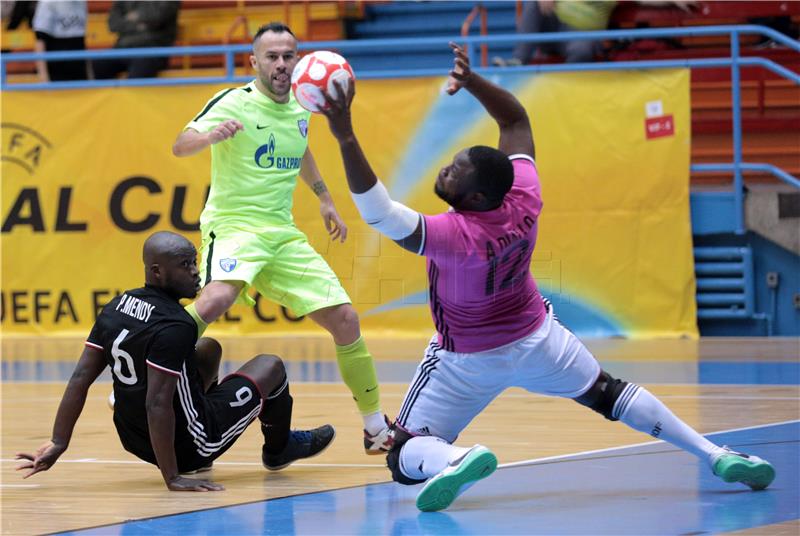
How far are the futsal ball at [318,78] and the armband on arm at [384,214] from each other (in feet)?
1.19

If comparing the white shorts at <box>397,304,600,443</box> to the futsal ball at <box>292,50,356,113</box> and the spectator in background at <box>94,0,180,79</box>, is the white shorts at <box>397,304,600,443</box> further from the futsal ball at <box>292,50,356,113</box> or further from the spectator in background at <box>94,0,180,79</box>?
the spectator in background at <box>94,0,180,79</box>

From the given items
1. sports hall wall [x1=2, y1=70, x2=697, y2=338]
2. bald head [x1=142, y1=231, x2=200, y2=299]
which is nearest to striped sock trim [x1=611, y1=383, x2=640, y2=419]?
bald head [x1=142, y1=231, x2=200, y2=299]

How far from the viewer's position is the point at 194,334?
5832mm

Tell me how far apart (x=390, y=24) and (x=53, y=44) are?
4.28 meters

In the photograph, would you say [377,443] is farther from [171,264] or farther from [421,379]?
[171,264]

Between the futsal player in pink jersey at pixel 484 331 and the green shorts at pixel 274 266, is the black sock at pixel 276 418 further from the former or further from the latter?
the futsal player in pink jersey at pixel 484 331

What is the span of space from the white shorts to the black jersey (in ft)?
3.17

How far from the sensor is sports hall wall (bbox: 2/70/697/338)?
13.0 meters

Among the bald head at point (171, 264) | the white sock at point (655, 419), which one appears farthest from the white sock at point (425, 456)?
the bald head at point (171, 264)

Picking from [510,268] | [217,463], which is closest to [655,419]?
[510,268]

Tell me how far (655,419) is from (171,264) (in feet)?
7.20

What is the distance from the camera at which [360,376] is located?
6914 mm

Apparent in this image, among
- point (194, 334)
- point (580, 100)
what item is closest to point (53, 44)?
point (580, 100)

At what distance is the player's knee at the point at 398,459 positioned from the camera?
18.0 feet
